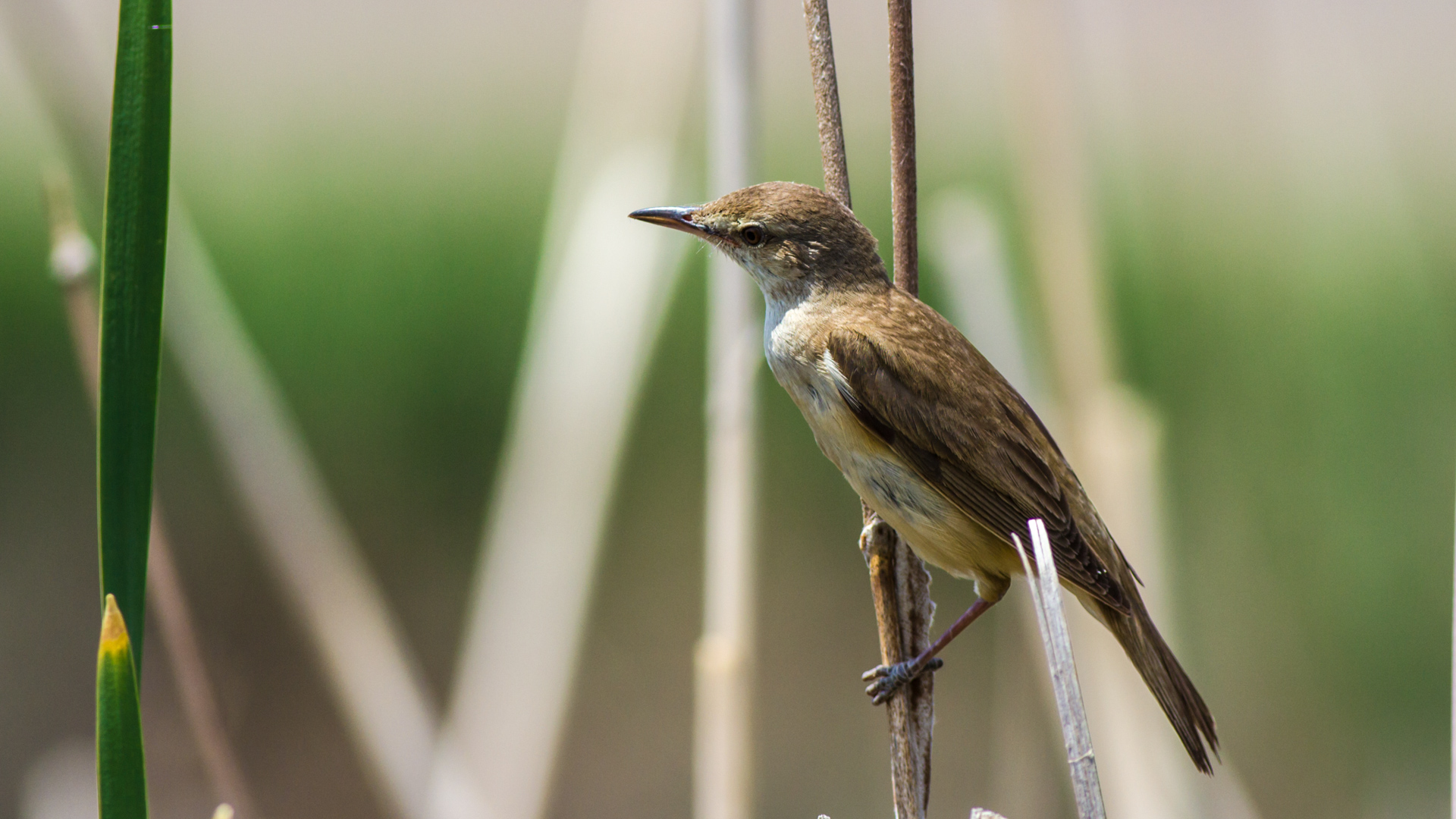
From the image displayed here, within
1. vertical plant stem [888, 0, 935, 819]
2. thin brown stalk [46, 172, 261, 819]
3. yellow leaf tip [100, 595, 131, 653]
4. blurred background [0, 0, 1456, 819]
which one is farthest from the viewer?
blurred background [0, 0, 1456, 819]

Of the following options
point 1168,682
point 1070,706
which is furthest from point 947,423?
point 1070,706

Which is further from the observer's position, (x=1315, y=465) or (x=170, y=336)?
(x=1315, y=465)

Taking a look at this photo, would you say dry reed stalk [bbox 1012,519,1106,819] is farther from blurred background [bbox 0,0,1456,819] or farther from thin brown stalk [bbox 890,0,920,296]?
blurred background [bbox 0,0,1456,819]

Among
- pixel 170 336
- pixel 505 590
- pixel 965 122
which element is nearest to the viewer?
pixel 170 336

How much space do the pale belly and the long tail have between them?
0.19 metres

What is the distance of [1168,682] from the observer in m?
1.54

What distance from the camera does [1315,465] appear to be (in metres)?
3.15

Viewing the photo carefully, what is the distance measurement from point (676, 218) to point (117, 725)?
1174mm

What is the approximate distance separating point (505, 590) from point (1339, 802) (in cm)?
260

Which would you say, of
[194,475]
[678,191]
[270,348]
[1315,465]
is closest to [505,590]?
[678,191]

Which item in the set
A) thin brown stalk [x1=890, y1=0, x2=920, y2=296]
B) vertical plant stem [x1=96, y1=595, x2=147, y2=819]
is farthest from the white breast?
vertical plant stem [x1=96, y1=595, x2=147, y2=819]

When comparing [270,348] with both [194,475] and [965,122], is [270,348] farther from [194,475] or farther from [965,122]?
[965,122]

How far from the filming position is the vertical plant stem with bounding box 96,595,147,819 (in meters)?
0.73

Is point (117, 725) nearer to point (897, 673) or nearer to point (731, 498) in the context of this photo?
point (897, 673)
